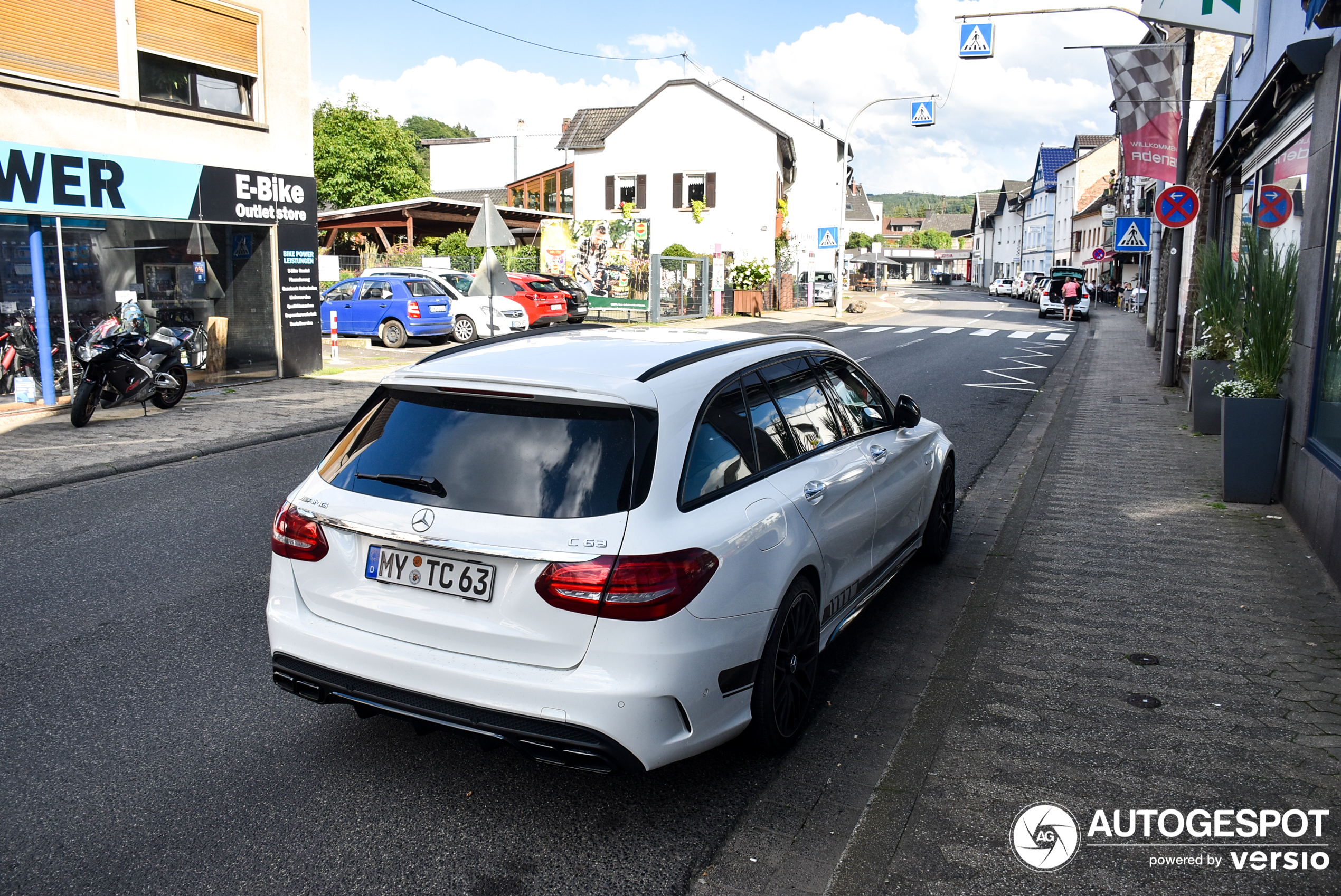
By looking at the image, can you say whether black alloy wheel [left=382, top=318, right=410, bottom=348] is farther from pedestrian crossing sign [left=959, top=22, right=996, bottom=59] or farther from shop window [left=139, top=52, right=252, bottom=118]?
pedestrian crossing sign [left=959, top=22, right=996, bottom=59]

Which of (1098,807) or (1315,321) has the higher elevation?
(1315,321)

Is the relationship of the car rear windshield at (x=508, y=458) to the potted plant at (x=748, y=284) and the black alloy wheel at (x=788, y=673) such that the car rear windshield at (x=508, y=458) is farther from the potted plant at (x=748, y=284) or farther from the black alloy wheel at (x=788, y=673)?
the potted plant at (x=748, y=284)

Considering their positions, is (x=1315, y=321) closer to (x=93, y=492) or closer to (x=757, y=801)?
(x=757, y=801)

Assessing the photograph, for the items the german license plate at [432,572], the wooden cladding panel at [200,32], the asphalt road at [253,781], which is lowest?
the asphalt road at [253,781]

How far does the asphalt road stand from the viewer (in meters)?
3.15

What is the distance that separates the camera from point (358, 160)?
185ft

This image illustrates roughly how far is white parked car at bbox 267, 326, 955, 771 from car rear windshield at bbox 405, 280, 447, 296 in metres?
19.7

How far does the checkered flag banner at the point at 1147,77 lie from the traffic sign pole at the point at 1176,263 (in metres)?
0.16

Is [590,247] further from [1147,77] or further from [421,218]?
[1147,77]

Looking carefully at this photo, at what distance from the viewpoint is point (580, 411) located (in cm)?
341

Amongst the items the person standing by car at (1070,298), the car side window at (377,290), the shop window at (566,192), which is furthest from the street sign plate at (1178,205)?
the shop window at (566,192)

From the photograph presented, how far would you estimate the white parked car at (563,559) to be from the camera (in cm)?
316

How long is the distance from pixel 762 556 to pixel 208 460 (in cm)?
827

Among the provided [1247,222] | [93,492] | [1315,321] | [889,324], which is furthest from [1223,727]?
[889,324]
